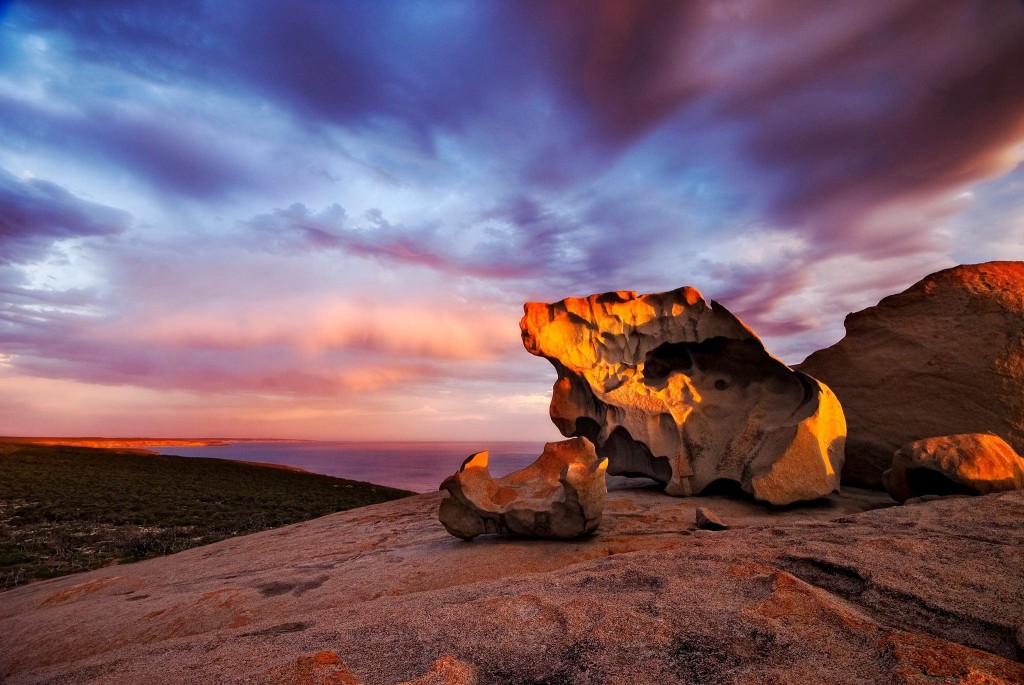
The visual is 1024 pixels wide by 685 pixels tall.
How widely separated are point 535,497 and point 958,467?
5.84 m

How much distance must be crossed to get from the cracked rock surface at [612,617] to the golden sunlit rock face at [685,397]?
2.58 meters

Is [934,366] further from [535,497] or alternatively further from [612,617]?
[612,617]

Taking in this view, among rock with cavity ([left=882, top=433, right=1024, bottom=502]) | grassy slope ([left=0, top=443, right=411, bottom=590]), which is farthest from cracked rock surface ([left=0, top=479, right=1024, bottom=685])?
grassy slope ([left=0, top=443, right=411, bottom=590])

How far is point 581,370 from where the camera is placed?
12023mm

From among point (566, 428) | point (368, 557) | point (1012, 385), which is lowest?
point (368, 557)

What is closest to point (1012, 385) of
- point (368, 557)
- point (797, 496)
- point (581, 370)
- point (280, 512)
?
point (797, 496)

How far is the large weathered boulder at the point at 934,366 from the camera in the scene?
934cm

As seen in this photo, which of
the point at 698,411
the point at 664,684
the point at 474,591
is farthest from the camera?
the point at 698,411

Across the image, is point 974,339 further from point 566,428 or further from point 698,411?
point 566,428

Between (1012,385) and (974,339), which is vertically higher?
(974,339)

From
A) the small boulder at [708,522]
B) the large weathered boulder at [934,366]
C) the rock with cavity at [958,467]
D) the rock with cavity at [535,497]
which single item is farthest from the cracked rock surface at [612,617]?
the large weathered boulder at [934,366]

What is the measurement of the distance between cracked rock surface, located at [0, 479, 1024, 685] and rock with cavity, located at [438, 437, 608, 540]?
0.35 meters

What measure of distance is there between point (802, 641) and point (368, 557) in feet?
18.2

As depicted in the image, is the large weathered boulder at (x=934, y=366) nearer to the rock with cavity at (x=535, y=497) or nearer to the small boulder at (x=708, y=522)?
the small boulder at (x=708, y=522)
